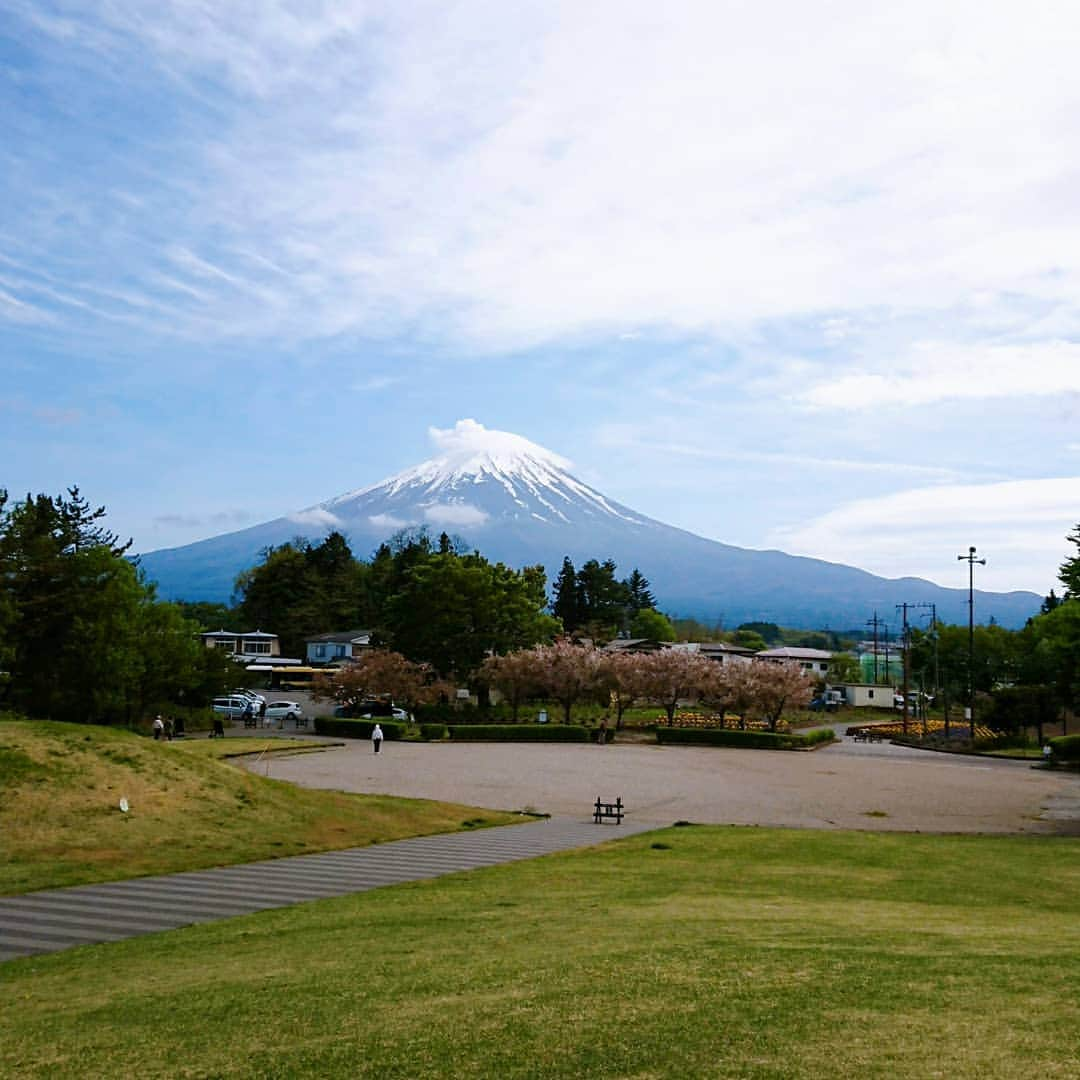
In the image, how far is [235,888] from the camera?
14.9 m

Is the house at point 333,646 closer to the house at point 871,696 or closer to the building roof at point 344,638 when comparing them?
the building roof at point 344,638

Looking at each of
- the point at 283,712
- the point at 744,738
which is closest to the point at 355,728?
the point at 283,712

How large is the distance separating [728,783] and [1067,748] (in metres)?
17.1

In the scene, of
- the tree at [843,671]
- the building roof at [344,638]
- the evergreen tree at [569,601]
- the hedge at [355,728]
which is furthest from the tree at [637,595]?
the hedge at [355,728]

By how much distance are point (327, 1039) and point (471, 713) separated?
5768cm

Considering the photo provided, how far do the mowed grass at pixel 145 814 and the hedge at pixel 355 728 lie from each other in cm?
2877

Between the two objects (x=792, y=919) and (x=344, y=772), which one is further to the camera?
(x=344, y=772)

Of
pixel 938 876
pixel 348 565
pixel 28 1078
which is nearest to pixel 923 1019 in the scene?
pixel 28 1078

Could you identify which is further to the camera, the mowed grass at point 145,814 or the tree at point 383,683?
the tree at point 383,683

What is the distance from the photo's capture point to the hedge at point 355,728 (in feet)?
175

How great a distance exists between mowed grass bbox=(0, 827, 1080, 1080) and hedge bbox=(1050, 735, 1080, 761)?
33.4m

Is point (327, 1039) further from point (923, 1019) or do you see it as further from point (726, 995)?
point (923, 1019)

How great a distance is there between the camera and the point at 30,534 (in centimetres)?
4488

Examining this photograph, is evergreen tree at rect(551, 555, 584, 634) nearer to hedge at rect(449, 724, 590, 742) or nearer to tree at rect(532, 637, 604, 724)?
tree at rect(532, 637, 604, 724)
